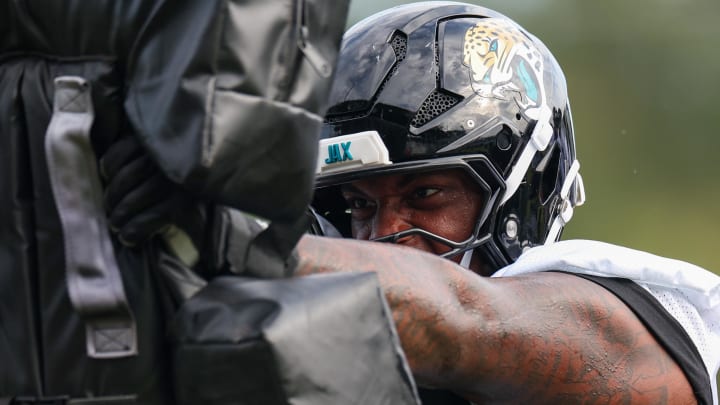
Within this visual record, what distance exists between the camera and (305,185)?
1.72 meters

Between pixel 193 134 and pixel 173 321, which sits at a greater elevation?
pixel 193 134

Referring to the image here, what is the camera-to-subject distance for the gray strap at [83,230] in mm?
1648

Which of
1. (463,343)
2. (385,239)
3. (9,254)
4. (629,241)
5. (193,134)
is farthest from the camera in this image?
(629,241)

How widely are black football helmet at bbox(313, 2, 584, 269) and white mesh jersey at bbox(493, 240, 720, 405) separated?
260 mm

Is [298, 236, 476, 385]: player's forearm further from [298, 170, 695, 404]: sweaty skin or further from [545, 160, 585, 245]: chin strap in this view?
[545, 160, 585, 245]: chin strap

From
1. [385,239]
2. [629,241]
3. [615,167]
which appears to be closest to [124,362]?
[385,239]

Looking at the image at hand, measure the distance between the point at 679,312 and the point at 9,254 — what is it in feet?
5.32

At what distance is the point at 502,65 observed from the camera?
3.18 metres

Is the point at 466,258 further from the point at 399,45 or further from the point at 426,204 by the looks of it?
the point at 399,45

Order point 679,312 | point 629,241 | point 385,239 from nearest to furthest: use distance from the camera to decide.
A: point 679,312 < point 385,239 < point 629,241

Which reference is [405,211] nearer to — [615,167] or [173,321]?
[173,321]

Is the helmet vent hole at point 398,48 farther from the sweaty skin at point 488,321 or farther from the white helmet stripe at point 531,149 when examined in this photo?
the white helmet stripe at point 531,149

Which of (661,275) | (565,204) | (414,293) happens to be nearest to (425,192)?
(565,204)

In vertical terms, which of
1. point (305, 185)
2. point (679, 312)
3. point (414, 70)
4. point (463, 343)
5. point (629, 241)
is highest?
point (305, 185)
